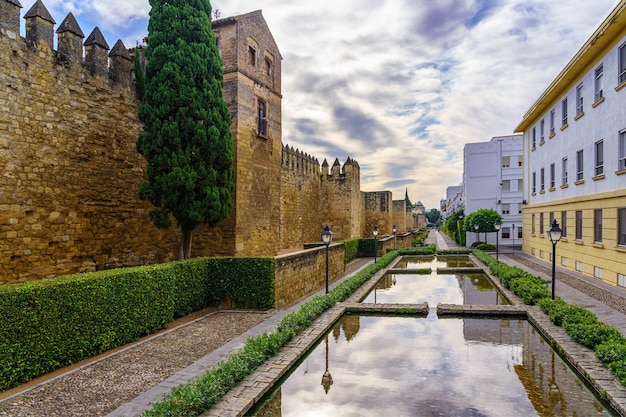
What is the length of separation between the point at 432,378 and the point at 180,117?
8.67 meters

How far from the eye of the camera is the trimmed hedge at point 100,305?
18.2 ft

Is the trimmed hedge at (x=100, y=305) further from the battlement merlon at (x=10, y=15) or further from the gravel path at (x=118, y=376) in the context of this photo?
the battlement merlon at (x=10, y=15)

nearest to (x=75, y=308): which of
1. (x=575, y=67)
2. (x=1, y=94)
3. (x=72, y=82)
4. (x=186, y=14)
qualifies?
(x=1, y=94)

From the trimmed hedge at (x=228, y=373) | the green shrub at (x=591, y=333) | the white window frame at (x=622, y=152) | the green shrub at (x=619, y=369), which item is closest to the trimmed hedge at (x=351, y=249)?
the white window frame at (x=622, y=152)

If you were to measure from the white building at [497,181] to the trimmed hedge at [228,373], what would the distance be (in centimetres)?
3047

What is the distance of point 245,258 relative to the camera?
34.2ft

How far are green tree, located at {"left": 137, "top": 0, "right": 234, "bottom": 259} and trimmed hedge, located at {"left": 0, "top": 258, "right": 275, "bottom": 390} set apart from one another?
1800mm

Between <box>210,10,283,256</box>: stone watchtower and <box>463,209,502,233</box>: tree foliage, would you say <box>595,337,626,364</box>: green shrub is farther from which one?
<box>463,209,502,233</box>: tree foliage

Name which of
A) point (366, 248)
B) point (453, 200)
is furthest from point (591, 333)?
point (453, 200)

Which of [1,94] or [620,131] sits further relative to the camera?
[620,131]

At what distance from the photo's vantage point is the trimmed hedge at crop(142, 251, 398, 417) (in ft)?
13.9

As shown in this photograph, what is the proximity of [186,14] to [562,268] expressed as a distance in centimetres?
1804

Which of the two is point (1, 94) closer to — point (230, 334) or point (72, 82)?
point (72, 82)

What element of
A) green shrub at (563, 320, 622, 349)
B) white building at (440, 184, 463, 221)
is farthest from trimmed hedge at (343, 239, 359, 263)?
white building at (440, 184, 463, 221)
